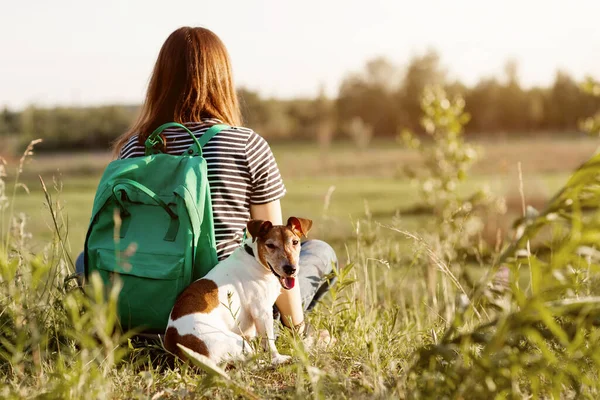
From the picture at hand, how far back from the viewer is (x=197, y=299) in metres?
2.86

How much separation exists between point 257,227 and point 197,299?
0.43m

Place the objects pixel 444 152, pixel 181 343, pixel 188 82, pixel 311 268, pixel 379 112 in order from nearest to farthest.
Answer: pixel 181 343 → pixel 188 82 → pixel 311 268 → pixel 444 152 → pixel 379 112

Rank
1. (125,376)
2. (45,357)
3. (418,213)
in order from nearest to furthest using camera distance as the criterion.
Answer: (125,376), (45,357), (418,213)

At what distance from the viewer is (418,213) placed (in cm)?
1756

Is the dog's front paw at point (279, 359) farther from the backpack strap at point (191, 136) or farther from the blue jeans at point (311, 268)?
the backpack strap at point (191, 136)

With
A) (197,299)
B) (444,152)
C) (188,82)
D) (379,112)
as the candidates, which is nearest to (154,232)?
(197,299)

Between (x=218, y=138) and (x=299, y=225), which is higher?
(x=218, y=138)

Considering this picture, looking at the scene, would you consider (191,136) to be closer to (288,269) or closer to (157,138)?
(157,138)

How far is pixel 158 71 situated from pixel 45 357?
156cm

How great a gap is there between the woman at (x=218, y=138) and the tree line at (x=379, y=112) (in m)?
41.0

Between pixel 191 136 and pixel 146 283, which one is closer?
pixel 146 283

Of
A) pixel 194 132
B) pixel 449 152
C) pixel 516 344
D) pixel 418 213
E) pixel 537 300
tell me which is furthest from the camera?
pixel 418 213

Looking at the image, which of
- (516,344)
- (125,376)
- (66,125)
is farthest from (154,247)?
(66,125)

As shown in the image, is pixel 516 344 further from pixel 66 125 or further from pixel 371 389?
pixel 66 125
